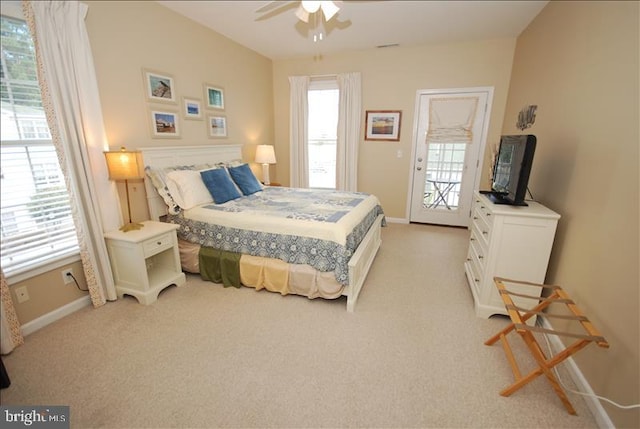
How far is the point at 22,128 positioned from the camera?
2004mm

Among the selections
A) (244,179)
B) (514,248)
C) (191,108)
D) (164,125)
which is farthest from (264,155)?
(514,248)

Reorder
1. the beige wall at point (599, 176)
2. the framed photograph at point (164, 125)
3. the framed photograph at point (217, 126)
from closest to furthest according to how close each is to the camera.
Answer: the beige wall at point (599, 176) < the framed photograph at point (164, 125) < the framed photograph at point (217, 126)

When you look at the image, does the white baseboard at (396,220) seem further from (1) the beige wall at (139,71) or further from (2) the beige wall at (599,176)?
(1) the beige wall at (139,71)

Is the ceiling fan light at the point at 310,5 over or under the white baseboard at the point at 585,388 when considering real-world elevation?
over

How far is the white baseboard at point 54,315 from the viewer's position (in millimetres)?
2080

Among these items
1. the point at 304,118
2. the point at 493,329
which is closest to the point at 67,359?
the point at 493,329

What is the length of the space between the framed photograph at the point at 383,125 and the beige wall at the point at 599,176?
6.97 ft

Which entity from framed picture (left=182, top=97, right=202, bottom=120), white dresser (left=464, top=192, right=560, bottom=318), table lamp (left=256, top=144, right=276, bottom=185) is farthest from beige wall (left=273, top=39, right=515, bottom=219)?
white dresser (left=464, top=192, right=560, bottom=318)

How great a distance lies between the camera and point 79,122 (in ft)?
7.23

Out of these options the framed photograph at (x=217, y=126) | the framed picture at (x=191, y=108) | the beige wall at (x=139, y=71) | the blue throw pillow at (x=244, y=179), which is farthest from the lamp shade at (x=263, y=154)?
the framed picture at (x=191, y=108)

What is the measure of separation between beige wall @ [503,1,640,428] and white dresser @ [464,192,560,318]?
0.16 m

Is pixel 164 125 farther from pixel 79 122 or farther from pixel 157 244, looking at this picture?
pixel 157 244

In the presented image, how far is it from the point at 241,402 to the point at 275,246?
4.06ft

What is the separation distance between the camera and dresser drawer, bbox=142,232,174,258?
241 centimetres
